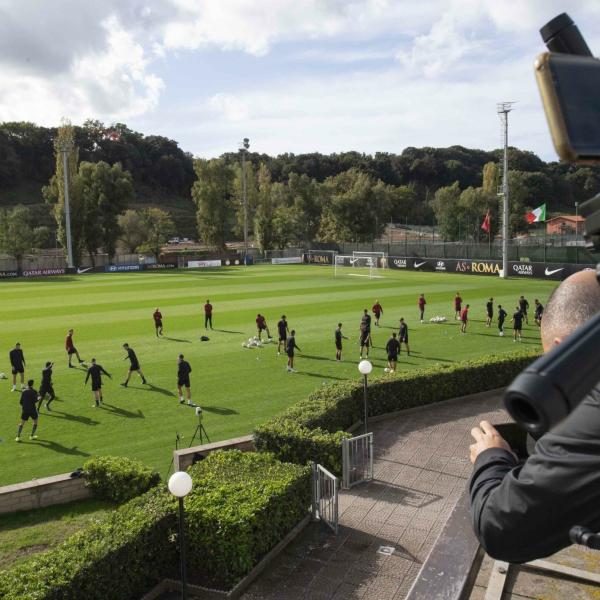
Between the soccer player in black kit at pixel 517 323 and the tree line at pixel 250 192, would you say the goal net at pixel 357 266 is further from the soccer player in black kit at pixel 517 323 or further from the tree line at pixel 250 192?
the soccer player in black kit at pixel 517 323

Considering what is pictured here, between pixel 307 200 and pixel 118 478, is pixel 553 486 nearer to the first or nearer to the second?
pixel 118 478

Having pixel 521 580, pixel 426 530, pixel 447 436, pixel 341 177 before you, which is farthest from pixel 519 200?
pixel 521 580

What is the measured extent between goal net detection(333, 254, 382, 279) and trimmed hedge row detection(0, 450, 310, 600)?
147 ft

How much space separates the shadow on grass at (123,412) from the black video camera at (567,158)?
1582 cm

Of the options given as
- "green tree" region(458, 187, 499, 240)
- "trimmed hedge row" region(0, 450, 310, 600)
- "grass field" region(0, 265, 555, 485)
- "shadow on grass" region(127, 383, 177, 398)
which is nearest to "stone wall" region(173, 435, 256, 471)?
"grass field" region(0, 265, 555, 485)

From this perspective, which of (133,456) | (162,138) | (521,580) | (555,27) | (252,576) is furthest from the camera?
(162,138)

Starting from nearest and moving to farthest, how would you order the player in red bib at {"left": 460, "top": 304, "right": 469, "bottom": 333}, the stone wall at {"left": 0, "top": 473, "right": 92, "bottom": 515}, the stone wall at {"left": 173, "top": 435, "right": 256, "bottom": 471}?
the stone wall at {"left": 0, "top": 473, "right": 92, "bottom": 515} → the stone wall at {"left": 173, "top": 435, "right": 256, "bottom": 471} → the player in red bib at {"left": 460, "top": 304, "right": 469, "bottom": 333}

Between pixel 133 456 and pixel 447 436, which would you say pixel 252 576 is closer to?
pixel 133 456

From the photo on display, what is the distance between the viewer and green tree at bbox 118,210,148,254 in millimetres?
80662

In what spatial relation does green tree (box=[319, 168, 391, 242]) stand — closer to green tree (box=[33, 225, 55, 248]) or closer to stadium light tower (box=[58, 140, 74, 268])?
stadium light tower (box=[58, 140, 74, 268])

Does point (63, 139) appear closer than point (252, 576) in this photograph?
No

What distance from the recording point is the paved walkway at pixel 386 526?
329 inches

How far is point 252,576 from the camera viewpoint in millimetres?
8461

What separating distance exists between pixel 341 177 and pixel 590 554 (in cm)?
9431
